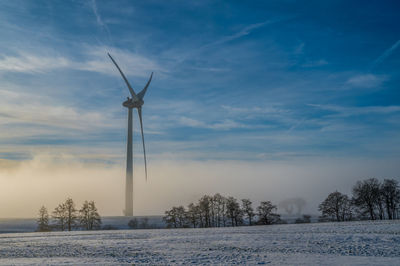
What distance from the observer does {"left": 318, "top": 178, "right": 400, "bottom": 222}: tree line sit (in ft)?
277

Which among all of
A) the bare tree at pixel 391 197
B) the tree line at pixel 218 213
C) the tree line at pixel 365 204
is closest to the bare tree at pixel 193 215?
the tree line at pixel 218 213

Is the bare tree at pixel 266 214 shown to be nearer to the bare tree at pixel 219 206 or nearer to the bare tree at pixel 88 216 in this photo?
the bare tree at pixel 219 206

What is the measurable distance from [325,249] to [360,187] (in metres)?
74.8

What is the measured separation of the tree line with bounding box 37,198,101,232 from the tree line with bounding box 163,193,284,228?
21770 mm

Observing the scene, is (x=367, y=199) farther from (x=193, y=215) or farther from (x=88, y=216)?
(x=88, y=216)

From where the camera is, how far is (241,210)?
9075 cm

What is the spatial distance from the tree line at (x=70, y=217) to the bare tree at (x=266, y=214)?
46152 millimetres

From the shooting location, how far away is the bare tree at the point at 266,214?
8469 centimetres

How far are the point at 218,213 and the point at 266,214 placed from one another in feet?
59.6

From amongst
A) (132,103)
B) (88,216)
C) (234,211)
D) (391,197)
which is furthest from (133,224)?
(391,197)

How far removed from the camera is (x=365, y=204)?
84.8 meters

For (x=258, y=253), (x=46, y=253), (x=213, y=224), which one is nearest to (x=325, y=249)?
(x=258, y=253)

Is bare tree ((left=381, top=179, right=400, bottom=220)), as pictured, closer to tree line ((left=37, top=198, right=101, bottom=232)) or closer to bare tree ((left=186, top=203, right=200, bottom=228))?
bare tree ((left=186, top=203, right=200, bottom=228))

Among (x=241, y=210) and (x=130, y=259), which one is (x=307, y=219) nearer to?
(x=241, y=210)
